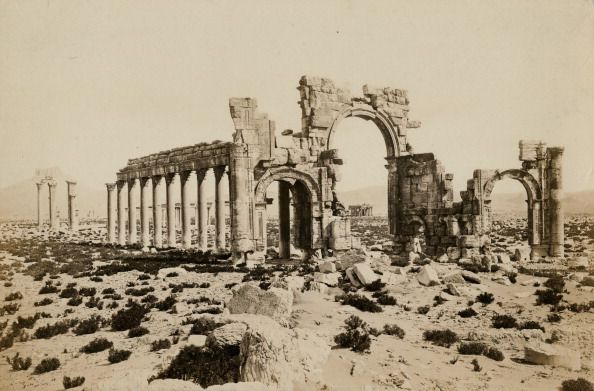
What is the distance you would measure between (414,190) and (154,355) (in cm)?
2025

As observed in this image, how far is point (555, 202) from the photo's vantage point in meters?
Result: 26.6

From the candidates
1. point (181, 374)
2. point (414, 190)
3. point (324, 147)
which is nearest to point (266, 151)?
point (324, 147)

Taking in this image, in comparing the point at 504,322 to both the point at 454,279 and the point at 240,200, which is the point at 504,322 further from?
the point at 240,200

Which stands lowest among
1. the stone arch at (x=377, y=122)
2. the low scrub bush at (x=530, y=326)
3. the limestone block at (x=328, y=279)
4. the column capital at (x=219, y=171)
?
the low scrub bush at (x=530, y=326)

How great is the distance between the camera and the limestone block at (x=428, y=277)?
15.4 m

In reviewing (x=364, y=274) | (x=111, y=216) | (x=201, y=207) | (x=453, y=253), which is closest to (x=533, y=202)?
(x=453, y=253)

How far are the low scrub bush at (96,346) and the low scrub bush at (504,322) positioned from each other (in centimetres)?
893

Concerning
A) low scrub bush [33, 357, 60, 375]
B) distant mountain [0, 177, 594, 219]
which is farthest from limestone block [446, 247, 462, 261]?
distant mountain [0, 177, 594, 219]

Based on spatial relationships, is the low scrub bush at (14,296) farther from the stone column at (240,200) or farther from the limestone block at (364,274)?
the limestone block at (364,274)

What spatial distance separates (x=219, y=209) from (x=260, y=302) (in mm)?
15977

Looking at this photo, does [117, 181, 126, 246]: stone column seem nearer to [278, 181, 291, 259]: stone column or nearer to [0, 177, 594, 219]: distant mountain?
[278, 181, 291, 259]: stone column

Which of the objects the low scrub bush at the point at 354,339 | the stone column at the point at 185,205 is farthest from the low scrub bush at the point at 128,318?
the stone column at the point at 185,205

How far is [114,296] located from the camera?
51.0 feet

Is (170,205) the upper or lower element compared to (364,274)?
upper
